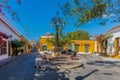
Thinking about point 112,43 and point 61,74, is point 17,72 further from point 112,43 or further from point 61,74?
point 112,43

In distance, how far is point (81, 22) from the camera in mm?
17828

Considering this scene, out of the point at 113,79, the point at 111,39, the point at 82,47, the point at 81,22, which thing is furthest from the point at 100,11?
the point at 82,47

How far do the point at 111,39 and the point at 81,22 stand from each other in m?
22.8

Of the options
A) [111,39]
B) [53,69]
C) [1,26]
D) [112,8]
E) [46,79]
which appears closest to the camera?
[46,79]

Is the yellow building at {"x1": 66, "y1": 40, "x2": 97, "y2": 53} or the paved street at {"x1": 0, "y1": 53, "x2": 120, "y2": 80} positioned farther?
the yellow building at {"x1": 66, "y1": 40, "x2": 97, "y2": 53}

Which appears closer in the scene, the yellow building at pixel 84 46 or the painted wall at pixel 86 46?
the yellow building at pixel 84 46

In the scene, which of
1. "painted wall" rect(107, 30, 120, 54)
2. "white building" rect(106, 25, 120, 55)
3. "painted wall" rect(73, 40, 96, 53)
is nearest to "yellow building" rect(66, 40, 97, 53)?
"painted wall" rect(73, 40, 96, 53)

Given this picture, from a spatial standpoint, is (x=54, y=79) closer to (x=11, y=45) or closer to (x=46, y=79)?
(x=46, y=79)

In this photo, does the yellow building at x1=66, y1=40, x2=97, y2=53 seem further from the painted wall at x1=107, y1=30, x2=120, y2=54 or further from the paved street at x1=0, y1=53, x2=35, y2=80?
the paved street at x1=0, y1=53, x2=35, y2=80

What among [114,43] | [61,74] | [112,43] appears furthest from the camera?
[112,43]

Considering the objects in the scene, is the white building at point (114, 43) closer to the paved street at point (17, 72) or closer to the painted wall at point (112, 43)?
the painted wall at point (112, 43)

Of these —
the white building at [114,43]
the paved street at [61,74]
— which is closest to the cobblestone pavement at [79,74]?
the paved street at [61,74]

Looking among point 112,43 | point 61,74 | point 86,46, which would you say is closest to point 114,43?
point 112,43

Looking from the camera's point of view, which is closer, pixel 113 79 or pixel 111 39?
pixel 113 79
